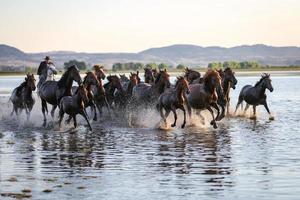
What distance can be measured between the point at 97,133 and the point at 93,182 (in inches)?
417

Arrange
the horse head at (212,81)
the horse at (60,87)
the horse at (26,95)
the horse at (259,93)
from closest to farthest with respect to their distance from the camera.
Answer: the horse head at (212,81), the horse at (60,87), the horse at (26,95), the horse at (259,93)

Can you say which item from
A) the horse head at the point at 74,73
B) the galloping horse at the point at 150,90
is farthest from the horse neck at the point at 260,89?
the horse head at the point at 74,73

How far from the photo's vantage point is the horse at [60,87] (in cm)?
2619

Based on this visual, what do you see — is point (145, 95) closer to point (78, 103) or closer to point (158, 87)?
point (158, 87)

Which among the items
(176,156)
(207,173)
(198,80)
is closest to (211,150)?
(176,156)

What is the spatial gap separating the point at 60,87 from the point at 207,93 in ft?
17.7

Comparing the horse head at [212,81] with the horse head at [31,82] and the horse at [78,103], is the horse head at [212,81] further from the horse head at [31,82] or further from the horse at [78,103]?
the horse head at [31,82]

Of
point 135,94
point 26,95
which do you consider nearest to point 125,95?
point 135,94

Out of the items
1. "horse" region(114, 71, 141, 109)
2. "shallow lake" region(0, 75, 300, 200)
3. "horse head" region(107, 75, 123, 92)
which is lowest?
"shallow lake" region(0, 75, 300, 200)

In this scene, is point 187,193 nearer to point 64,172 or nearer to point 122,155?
point 64,172

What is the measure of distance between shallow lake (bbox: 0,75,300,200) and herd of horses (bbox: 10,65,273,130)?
0.85 m

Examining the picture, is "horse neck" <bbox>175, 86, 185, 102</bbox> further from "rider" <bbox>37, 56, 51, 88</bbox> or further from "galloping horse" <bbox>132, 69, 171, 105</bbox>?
"rider" <bbox>37, 56, 51, 88</bbox>

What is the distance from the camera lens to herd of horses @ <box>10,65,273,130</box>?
989 inches

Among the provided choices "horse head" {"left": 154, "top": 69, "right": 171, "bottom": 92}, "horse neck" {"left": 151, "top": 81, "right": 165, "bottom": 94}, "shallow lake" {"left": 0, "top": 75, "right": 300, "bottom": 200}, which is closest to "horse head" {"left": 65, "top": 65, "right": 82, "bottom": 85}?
"shallow lake" {"left": 0, "top": 75, "right": 300, "bottom": 200}
